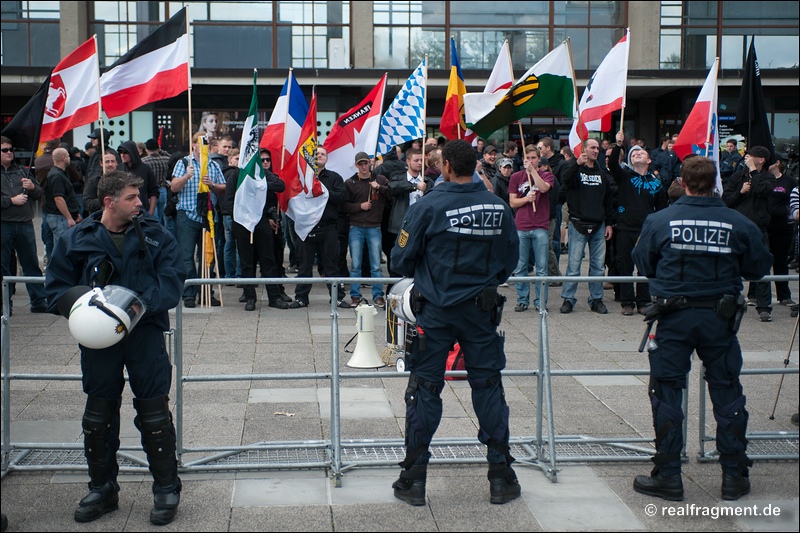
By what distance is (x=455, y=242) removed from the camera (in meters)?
5.27

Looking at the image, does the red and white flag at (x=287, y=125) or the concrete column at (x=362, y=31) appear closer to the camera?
the red and white flag at (x=287, y=125)

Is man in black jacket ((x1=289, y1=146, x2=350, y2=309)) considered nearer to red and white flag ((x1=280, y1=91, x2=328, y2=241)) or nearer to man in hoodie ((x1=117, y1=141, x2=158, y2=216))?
red and white flag ((x1=280, y1=91, x2=328, y2=241))

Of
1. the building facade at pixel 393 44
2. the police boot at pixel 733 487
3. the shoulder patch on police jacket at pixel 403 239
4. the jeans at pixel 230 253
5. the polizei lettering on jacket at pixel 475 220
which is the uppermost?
the building facade at pixel 393 44

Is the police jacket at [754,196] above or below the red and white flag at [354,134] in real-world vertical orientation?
below

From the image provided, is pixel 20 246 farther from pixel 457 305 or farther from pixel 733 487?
pixel 733 487

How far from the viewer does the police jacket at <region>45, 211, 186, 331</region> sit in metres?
5.06

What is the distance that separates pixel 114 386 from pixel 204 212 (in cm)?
740

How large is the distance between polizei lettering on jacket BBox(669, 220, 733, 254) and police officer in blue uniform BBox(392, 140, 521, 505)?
0.96 m

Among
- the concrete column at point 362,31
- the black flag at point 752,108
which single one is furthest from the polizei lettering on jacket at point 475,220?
the concrete column at point 362,31

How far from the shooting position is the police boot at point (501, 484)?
17.5ft

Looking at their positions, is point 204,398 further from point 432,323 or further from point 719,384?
point 719,384

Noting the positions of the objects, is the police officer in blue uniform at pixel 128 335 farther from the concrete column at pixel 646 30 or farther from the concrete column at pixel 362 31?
the concrete column at pixel 646 30

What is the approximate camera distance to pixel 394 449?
631 centimetres

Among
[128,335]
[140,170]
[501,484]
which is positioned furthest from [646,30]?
[128,335]
